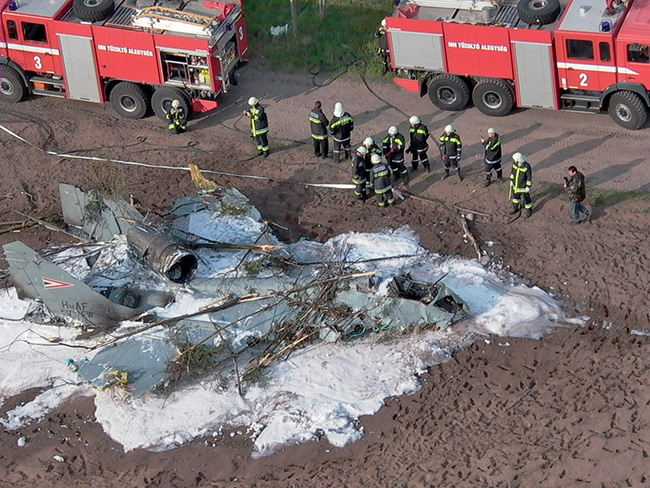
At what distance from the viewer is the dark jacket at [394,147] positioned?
2069 centimetres

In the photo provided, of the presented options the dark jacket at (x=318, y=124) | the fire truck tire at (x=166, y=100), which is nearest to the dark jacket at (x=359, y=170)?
the dark jacket at (x=318, y=124)

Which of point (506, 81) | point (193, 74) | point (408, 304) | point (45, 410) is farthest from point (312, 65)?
point (45, 410)

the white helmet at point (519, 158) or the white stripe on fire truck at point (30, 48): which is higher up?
the white stripe on fire truck at point (30, 48)

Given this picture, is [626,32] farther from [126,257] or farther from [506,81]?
[126,257]

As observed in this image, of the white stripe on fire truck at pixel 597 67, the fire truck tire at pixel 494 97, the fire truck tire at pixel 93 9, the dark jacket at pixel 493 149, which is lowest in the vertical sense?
the dark jacket at pixel 493 149

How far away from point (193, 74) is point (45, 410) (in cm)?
853

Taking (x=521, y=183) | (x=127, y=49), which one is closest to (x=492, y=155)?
(x=521, y=183)

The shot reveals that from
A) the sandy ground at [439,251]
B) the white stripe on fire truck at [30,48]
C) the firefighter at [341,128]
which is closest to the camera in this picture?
the sandy ground at [439,251]

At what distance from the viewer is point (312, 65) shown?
24.9 metres

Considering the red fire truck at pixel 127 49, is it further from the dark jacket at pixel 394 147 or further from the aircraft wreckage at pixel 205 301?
the aircraft wreckage at pixel 205 301

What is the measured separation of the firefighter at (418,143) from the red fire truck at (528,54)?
1846mm

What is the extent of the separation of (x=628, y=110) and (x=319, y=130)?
6067 millimetres

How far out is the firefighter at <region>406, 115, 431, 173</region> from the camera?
20891mm

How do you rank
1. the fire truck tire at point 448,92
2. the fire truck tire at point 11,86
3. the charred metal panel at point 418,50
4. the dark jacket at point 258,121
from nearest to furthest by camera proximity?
the dark jacket at point 258,121, the charred metal panel at point 418,50, the fire truck tire at point 448,92, the fire truck tire at point 11,86
